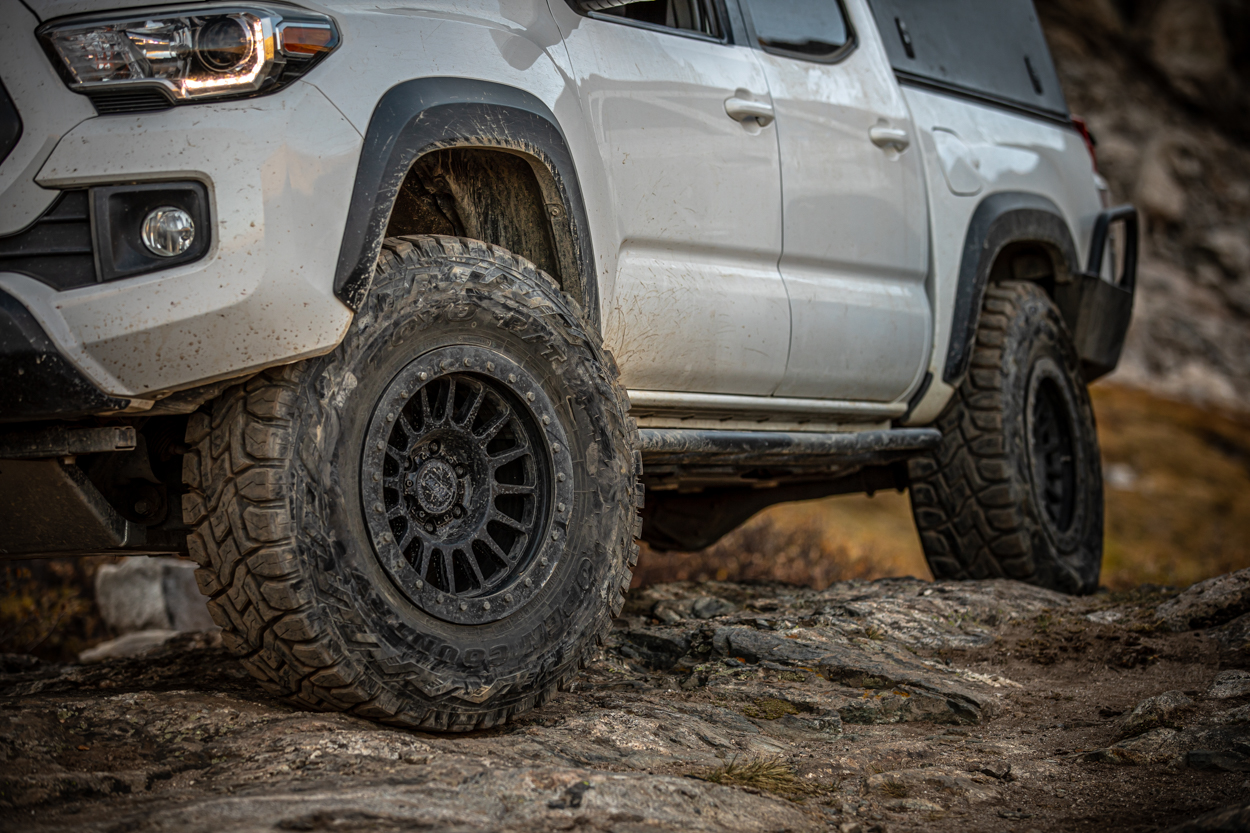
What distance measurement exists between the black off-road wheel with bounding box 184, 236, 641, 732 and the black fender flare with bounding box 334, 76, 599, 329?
93 mm

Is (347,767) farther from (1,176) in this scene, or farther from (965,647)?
(965,647)

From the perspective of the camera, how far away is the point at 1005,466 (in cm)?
443

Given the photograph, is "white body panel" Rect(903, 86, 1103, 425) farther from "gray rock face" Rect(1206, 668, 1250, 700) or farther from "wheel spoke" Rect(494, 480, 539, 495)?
"wheel spoke" Rect(494, 480, 539, 495)

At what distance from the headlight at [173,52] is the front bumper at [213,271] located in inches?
1.8

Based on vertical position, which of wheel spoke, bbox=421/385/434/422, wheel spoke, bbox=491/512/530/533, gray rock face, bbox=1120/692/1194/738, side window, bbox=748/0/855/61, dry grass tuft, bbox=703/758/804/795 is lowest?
gray rock face, bbox=1120/692/1194/738

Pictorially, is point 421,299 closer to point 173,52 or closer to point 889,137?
point 173,52

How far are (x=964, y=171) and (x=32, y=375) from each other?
3.43 meters

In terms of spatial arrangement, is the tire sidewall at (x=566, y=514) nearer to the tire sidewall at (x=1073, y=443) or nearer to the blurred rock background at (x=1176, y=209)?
the tire sidewall at (x=1073, y=443)

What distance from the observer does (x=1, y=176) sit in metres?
2.05

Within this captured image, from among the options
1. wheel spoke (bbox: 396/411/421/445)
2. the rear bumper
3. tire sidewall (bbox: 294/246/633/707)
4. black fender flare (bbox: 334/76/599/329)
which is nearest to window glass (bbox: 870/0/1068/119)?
the rear bumper

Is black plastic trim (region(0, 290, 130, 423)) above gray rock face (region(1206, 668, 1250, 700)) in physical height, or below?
above

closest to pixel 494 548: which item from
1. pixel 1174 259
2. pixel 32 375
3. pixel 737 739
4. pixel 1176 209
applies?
pixel 737 739

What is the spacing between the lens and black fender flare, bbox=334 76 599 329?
2217 mm

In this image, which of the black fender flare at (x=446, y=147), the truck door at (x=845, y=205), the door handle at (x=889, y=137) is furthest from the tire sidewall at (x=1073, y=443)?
the black fender flare at (x=446, y=147)
